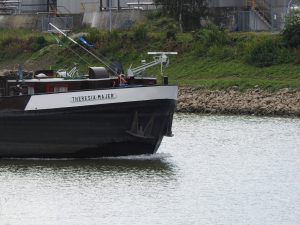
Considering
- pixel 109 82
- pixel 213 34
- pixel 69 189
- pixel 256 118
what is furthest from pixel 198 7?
pixel 69 189

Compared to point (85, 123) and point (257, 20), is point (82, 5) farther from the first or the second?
point (85, 123)

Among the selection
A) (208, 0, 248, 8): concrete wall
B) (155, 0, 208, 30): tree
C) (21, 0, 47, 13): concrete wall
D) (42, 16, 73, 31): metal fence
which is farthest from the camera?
(21, 0, 47, 13): concrete wall

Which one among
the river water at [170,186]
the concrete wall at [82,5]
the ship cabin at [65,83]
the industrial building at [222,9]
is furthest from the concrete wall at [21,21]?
the ship cabin at [65,83]

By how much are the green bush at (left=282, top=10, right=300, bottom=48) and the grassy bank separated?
0.40 m

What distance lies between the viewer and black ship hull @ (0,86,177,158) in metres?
40.6

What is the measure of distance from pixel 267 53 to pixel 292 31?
2187mm

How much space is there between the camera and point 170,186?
120 feet

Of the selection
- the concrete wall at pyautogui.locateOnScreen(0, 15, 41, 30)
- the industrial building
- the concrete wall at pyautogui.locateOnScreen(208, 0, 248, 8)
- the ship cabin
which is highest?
the concrete wall at pyautogui.locateOnScreen(208, 0, 248, 8)

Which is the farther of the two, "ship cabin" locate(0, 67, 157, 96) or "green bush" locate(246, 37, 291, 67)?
"green bush" locate(246, 37, 291, 67)

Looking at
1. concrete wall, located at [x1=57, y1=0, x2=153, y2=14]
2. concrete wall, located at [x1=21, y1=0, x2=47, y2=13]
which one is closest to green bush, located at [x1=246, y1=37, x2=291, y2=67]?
concrete wall, located at [x1=57, y1=0, x2=153, y2=14]

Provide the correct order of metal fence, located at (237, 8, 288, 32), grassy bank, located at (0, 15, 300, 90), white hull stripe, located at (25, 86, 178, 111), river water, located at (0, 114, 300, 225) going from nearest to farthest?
river water, located at (0, 114, 300, 225)
white hull stripe, located at (25, 86, 178, 111)
grassy bank, located at (0, 15, 300, 90)
metal fence, located at (237, 8, 288, 32)

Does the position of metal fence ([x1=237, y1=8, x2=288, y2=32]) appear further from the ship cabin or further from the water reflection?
the water reflection

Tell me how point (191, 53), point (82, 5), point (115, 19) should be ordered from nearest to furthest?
point (191, 53) → point (115, 19) → point (82, 5)

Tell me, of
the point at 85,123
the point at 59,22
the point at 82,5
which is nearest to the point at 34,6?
the point at 82,5
